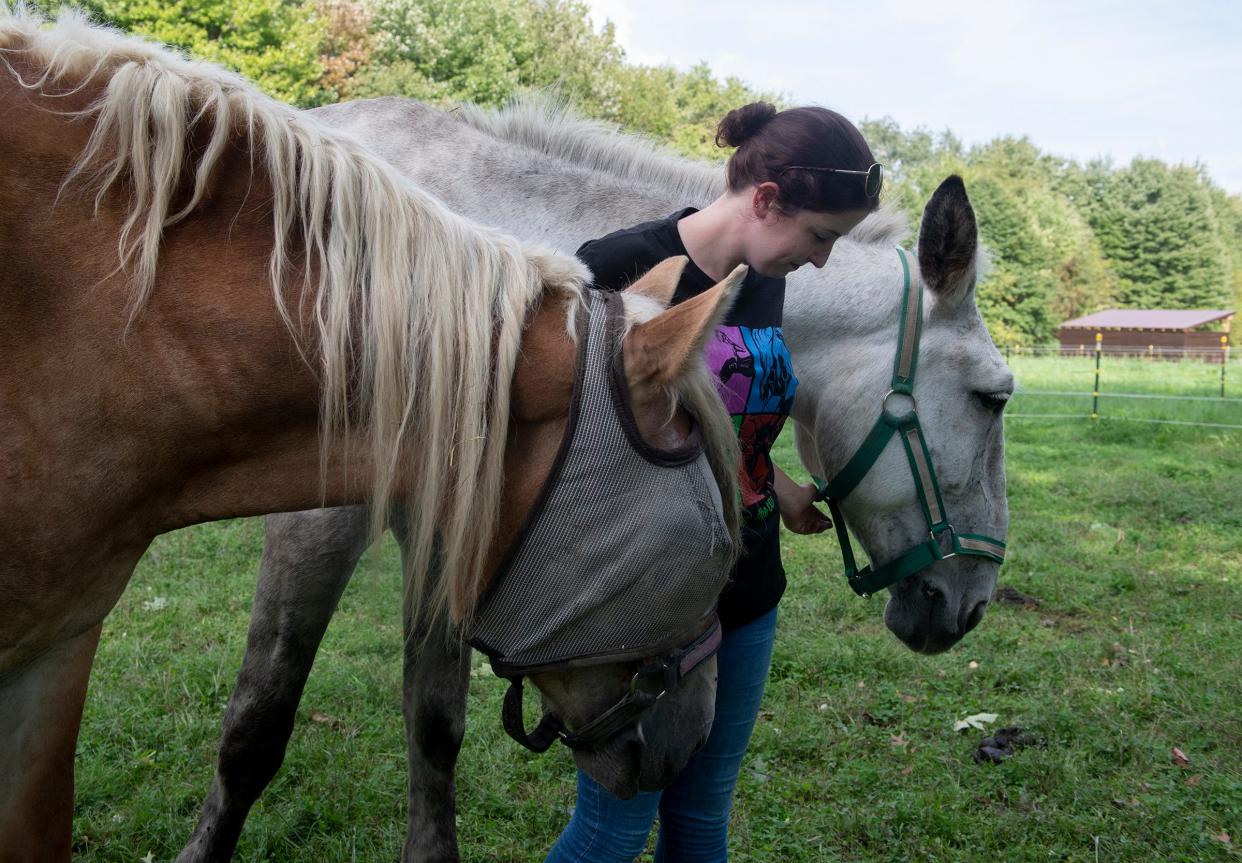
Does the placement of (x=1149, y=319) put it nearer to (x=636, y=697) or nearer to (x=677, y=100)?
(x=677, y=100)

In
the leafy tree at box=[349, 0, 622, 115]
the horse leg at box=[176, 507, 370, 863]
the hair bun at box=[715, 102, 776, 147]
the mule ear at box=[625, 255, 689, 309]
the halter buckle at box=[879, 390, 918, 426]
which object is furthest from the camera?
the leafy tree at box=[349, 0, 622, 115]

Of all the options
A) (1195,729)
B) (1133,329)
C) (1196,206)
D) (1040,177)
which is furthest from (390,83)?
(1040,177)

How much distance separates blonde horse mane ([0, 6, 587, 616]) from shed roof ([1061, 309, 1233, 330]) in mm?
40962

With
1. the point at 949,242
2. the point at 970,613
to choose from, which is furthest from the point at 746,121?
the point at 970,613

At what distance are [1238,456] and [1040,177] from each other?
50542 mm

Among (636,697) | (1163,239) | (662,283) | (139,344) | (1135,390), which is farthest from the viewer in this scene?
(1163,239)

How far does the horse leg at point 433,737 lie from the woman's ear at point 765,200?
4.91 ft

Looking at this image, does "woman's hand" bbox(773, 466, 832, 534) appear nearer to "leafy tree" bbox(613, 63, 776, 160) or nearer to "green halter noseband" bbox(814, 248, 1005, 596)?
"green halter noseband" bbox(814, 248, 1005, 596)

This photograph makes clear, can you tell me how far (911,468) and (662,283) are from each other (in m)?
1.33

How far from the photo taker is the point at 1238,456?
9.95 meters

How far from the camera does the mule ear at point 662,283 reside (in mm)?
1655

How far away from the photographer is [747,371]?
199 cm

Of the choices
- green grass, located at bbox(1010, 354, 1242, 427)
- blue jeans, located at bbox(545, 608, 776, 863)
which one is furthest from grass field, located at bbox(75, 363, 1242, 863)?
green grass, located at bbox(1010, 354, 1242, 427)

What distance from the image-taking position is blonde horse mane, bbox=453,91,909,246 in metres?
2.94
